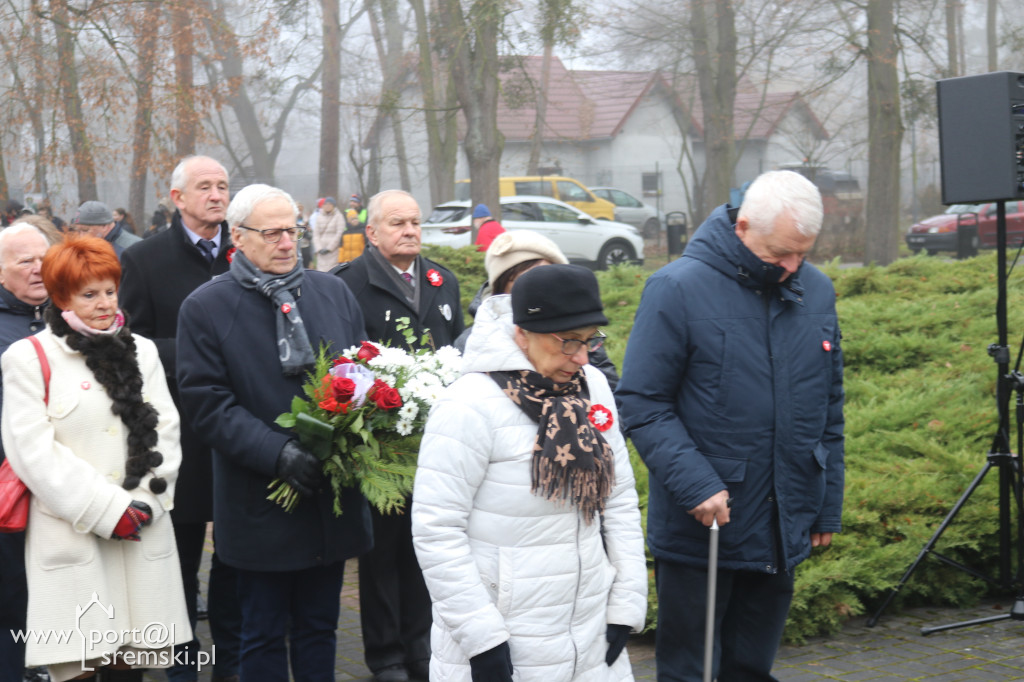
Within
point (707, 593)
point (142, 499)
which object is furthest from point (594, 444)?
point (142, 499)

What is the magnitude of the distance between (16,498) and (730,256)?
2.66 metres

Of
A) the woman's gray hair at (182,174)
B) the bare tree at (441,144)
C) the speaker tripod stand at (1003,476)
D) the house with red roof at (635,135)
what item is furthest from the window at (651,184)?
the woman's gray hair at (182,174)

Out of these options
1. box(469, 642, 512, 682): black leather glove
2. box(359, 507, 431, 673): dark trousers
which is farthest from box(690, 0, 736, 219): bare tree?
box(469, 642, 512, 682): black leather glove

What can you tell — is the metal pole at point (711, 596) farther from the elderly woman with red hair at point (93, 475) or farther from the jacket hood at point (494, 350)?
the elderly woman with red hair at point (93, 475)

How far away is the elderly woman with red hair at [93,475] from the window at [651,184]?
33.5 m

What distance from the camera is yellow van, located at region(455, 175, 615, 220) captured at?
1171 inches

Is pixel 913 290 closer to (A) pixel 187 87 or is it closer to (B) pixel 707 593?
(B) pixel 707 593

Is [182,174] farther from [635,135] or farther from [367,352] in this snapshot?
[635,135]

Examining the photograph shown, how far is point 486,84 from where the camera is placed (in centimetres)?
1791

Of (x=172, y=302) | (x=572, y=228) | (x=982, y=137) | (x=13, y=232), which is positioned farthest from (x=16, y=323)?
(x=572, y=228)

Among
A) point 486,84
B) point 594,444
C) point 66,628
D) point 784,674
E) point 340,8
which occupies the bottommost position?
point 784,674

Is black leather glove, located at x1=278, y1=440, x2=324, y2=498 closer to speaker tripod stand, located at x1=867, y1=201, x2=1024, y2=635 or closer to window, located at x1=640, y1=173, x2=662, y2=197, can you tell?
speaker tripod stand, located at x1=867, y1=201, x2=1024, y2=635

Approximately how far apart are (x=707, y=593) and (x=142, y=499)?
206cm

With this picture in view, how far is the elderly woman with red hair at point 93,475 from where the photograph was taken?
3863 millimetres
